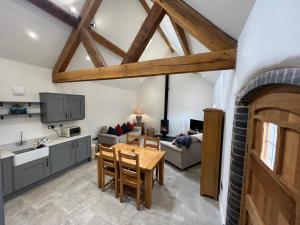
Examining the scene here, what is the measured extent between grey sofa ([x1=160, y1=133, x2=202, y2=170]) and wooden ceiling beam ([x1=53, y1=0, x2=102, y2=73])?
3.27 m

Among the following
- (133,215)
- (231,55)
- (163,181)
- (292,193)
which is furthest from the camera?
(163,181)

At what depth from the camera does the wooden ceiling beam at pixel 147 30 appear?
229 centimetres

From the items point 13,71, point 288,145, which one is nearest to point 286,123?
point 288,145

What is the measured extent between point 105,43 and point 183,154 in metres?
3.53

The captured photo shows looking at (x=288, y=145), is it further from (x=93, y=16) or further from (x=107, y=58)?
(x=107, y=58)

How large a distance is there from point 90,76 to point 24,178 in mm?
2298

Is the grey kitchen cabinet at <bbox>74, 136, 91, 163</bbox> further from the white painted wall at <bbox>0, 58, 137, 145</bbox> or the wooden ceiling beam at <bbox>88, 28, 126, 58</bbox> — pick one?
the wooden ceiling beam at <bbox>88, 28, 126, 58</bbox>

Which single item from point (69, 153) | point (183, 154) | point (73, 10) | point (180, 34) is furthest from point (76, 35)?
point (183, 154)

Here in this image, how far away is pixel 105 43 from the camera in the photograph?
3.95 metres

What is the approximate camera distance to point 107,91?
5742 millimetres

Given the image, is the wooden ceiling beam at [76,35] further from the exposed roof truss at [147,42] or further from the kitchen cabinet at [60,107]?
the kitchen cabinet at [60,107]

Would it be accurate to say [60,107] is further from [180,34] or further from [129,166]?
[180,34]

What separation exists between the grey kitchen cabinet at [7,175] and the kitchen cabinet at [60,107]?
3.60ft

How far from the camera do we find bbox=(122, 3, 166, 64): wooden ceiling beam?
2285 millimetres
